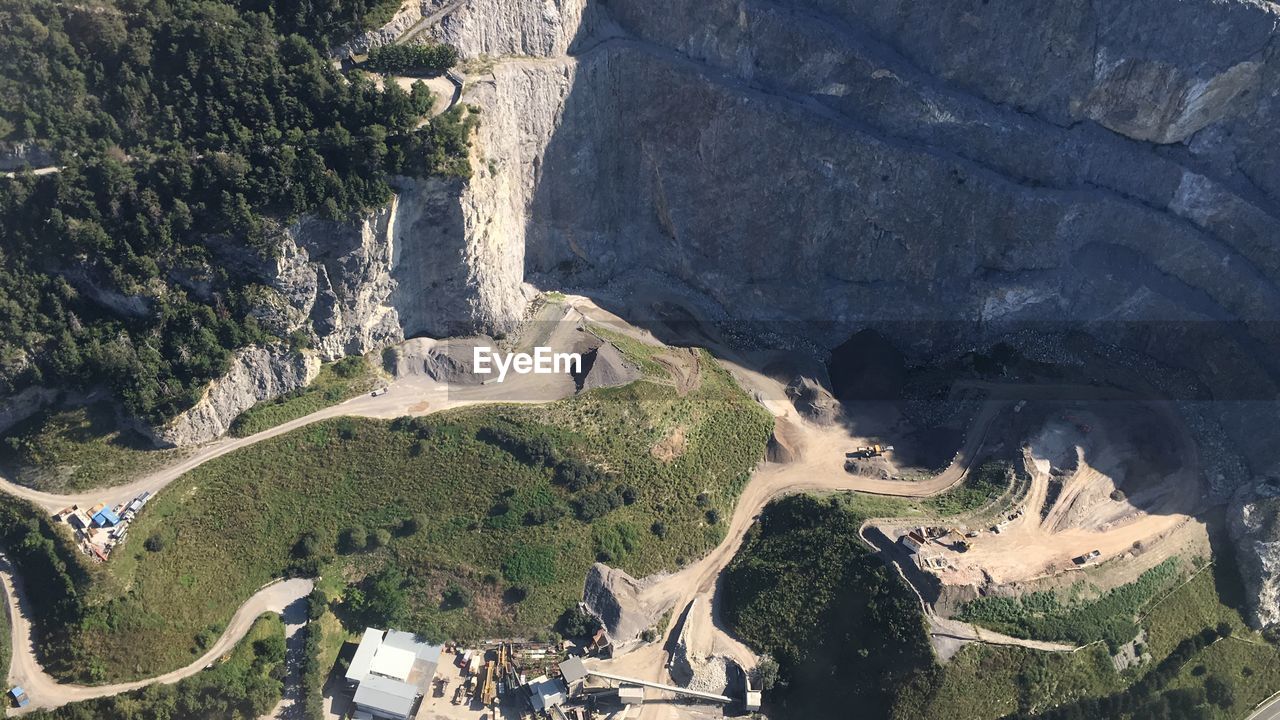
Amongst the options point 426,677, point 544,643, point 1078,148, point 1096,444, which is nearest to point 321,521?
point 426,677

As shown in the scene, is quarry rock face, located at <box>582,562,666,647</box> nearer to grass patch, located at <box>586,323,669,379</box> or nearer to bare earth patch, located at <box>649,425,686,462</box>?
bare earth patch, located at <box>649,425,686,462</box>

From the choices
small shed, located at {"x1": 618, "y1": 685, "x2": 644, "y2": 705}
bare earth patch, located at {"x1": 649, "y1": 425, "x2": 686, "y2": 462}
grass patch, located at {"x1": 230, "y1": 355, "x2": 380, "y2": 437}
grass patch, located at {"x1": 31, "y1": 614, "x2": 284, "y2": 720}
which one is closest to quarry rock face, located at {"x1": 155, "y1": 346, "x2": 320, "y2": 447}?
grass patch, located at {"x1": 230, "y1": 355, "x2": 380, "y2": 437}

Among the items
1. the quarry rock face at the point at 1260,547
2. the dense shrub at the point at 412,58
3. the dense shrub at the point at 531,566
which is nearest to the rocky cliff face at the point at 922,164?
the quarry rock face at the point at 1260,547

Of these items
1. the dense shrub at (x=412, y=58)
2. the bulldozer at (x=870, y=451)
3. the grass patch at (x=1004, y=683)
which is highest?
A: the dense shrub at (x=412, y=58)

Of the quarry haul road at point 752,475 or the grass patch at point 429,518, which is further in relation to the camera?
the quarry haul road at point 752,475

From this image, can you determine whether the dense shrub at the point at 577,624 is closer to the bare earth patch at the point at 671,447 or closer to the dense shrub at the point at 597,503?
the dense shrub at the point at 597,503

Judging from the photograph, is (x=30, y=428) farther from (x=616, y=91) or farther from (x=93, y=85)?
(x=616, y=91)
